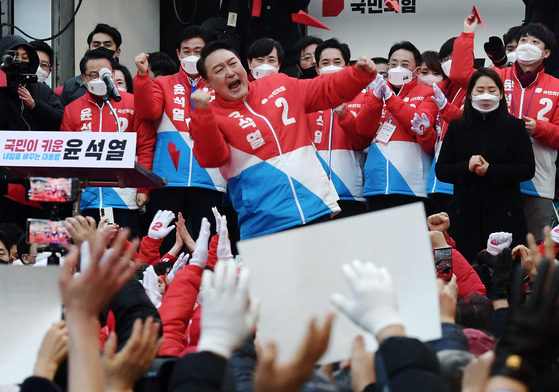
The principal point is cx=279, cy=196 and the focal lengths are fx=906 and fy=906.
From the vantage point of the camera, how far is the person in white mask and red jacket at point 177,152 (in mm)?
6633

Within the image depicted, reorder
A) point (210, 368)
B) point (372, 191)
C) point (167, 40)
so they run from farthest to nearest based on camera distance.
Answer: point (167, 40) < point (372, 191) < point (210, 368)

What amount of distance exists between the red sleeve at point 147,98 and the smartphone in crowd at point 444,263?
2.69 metres

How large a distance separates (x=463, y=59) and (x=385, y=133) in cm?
79

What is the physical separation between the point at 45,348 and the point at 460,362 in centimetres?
113

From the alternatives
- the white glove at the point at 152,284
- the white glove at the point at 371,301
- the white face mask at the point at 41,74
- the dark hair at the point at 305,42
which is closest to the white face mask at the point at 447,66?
the dark hair at the point at 305,42

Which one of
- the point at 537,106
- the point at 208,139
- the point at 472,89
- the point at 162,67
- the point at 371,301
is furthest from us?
the point at 162,67

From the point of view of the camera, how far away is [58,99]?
7.30 m

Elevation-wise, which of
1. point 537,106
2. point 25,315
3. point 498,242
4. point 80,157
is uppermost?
point 537,106

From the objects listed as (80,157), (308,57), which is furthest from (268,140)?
(308,57)

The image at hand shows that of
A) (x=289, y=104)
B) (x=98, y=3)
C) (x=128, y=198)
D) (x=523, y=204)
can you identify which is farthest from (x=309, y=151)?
(x=98, y=3)

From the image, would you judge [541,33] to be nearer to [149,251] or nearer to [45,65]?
[149,251]

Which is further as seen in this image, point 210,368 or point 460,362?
point 460,362

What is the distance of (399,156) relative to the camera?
6.80 meters

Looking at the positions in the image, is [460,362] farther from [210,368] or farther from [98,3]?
[98,3]
